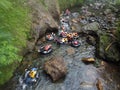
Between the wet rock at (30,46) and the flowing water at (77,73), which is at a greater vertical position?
the wet rock at (30,46)

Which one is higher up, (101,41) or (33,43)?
(33,43)

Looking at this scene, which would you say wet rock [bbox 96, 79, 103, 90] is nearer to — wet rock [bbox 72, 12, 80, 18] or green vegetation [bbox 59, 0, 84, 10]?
wet rock [bbox 72, 12, 80, 18]

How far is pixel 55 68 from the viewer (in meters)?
10.1

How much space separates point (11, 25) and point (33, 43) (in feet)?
6.00

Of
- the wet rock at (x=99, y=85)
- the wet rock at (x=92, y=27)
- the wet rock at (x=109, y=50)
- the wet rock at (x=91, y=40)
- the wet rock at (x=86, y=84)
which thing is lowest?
the wet rock at (x=99, y=85)

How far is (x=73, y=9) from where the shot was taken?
19828mm

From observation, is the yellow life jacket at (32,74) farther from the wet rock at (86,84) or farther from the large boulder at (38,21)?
the wet rock at (86,84)

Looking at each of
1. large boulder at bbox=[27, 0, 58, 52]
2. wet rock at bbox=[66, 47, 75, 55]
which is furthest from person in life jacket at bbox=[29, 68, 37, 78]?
wet rock at bbox=[66, 47, 75, 55]

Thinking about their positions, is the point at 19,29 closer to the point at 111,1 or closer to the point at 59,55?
the point at 59,55

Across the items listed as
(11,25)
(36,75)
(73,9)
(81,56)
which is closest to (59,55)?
(81,56)

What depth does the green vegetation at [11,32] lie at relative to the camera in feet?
28.6

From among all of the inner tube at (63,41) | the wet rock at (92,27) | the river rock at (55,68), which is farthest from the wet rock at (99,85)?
the wet rock at (92,27)

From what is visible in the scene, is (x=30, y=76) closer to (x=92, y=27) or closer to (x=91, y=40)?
(x=91, y=40)

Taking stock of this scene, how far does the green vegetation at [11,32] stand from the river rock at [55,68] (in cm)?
152
